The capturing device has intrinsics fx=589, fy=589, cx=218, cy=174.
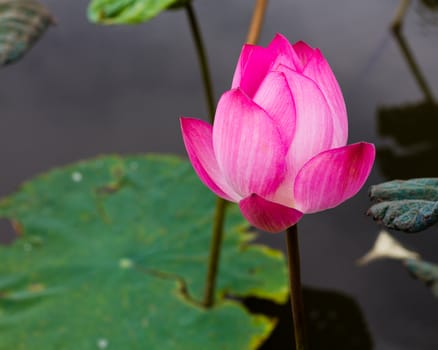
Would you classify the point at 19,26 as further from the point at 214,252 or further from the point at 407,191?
the point at 407,191

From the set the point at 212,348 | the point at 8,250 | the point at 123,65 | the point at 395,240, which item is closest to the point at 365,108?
the point at 395,240

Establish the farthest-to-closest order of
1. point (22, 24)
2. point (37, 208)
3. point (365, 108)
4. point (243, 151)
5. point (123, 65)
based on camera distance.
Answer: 1. point (123, 65)
2. point (365, 108)
3. point (37, 208)
4. point (22, 24)
5. point (243, 151)

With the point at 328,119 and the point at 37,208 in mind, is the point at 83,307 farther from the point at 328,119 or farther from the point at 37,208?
the point at 328,119

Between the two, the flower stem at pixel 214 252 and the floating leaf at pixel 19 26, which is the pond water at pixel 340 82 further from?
the floating leaf at pixel 19 26

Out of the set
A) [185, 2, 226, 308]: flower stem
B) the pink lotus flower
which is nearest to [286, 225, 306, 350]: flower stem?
the pink lotus flower

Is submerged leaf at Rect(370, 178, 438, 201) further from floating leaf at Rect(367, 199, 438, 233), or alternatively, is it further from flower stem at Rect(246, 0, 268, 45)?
flower stem at Rect(246, 0, 268, 45)

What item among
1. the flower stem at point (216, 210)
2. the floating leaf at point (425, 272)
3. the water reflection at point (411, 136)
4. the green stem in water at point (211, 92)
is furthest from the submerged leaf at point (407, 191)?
the water reflection at point (411, 136)

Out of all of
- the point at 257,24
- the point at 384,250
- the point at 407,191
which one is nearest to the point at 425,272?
the point at 407,191
